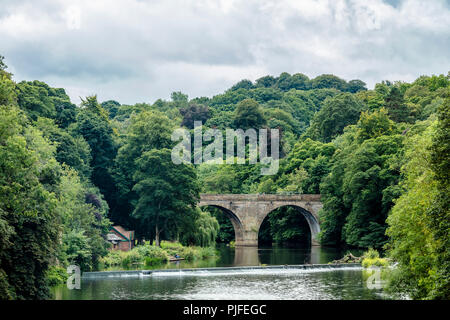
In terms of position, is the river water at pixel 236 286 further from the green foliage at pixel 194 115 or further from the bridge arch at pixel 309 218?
the green foliage at pixel 194 115

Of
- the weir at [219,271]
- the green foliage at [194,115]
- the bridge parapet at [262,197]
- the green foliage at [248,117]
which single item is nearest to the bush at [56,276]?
the weir at [219,271]

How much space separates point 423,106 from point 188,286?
201 feet

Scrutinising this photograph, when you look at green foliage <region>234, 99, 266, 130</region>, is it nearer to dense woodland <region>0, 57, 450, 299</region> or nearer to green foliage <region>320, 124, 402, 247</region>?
dense woodland <region>0, 57, 450, 299</region>

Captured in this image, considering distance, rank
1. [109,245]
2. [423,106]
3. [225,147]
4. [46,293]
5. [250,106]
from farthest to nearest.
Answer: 1. [250,106]
2. [225,147]
3. [423,106]
4. [109,245]
5. [46,293]

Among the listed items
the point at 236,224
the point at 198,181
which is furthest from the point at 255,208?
the point at 198,181

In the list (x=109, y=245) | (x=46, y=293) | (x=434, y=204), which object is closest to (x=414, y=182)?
(x=434, y=204)

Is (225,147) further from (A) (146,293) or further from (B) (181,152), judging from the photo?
(A) (146,293)

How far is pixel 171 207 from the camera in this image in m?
57.0

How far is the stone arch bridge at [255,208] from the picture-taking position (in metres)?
71.3

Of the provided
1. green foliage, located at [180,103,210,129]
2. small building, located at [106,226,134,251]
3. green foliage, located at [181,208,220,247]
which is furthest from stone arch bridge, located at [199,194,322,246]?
green foliage, located at [180,103,210,129]

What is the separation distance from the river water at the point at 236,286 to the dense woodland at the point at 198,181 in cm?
253

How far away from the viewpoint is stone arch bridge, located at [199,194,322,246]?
71.3 metres

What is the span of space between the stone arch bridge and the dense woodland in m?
2.08
